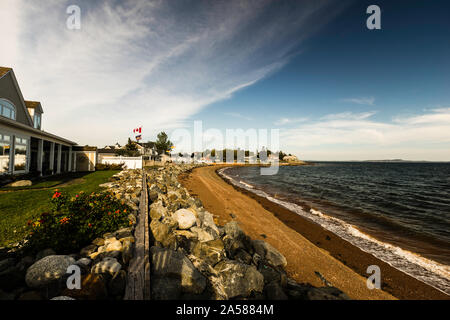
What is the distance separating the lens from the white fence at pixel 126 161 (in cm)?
2602

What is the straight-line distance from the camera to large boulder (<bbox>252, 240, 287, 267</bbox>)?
595cm

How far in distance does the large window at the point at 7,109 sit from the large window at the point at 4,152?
423cm

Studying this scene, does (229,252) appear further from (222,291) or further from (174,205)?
(174,205)

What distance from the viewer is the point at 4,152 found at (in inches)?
480

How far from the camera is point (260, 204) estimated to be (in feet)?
48.2

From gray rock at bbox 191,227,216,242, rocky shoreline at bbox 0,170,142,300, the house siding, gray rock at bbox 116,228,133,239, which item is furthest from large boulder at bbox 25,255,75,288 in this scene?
the house siding

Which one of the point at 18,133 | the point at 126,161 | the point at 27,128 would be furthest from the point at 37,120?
the point at 126,161

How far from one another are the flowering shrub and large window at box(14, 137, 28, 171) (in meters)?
13.3

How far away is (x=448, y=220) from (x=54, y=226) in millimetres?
20284

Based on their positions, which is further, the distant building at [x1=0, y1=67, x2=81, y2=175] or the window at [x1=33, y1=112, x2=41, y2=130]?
the window at [x1=33, y1=112, x2=41, y2=130]

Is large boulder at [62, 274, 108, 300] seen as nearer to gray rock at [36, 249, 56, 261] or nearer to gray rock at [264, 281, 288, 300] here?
gray rock at [36, 249, 56, 261]

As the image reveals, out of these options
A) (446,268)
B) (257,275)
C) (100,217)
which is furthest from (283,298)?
(446,268)

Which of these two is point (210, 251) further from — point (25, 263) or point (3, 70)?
point (3, 70)

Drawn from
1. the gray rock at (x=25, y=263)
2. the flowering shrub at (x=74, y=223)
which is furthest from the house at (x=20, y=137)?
the gray rock at (x=25, y=263)
